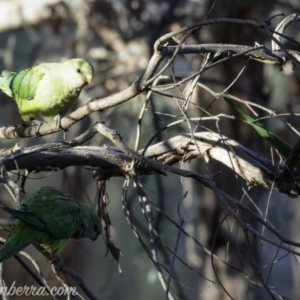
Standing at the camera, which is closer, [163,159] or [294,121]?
[163,159]

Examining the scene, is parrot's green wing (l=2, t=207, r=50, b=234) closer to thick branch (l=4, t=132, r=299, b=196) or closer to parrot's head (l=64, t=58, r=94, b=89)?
thick branch (l=4, t=132, r=299, b=196)

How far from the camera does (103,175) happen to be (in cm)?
298

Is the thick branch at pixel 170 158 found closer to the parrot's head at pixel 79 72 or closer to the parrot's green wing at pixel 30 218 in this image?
the parrot's green wing at pixel 30 218

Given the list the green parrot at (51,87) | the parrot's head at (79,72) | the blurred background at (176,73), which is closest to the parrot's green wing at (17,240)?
the green parrot at (51,87)

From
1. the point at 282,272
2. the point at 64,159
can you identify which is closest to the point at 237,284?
the point at 64,159

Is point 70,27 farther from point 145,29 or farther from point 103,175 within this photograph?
point 103,175

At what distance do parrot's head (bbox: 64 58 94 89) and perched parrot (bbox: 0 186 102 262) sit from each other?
0.83 meters

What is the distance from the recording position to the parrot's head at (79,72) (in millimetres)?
3416

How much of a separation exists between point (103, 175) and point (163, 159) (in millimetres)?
332

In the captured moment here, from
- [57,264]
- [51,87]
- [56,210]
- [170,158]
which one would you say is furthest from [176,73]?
[57,264]

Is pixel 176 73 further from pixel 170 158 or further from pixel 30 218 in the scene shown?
pixel 30 218

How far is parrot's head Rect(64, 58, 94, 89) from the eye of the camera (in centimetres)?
342

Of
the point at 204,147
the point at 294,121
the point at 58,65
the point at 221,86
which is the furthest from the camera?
the point at 294,121

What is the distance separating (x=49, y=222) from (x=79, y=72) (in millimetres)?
1095
